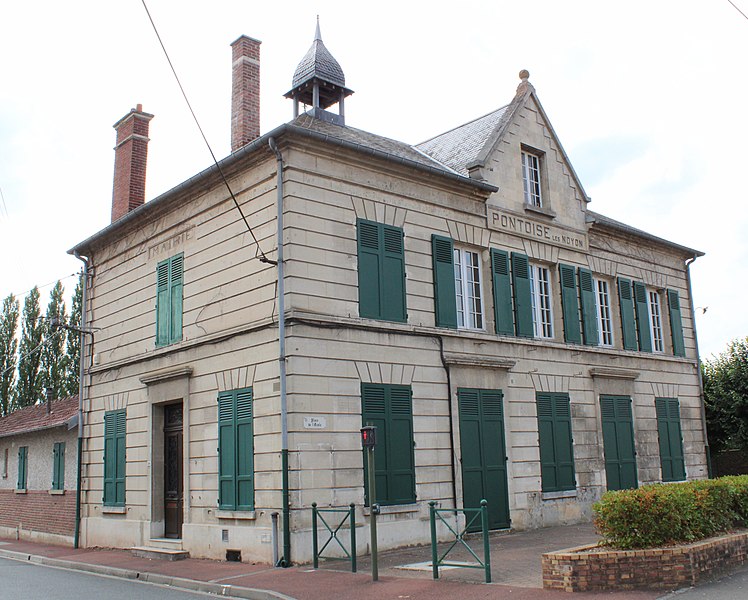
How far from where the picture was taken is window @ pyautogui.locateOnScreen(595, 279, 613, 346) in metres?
19.2

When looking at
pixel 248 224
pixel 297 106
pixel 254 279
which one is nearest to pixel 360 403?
pixel 254 279

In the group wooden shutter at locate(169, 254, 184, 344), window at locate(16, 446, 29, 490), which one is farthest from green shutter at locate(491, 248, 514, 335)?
window at locate(16, 446, 29, 490)

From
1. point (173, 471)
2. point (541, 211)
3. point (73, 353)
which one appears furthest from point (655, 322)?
point (73, 353)

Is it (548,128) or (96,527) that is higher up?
(548,128)

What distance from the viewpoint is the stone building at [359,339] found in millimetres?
13406

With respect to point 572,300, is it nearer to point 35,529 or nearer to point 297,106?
point 297,106

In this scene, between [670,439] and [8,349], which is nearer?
[670,439]

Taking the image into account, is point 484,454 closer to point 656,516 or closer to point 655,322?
point 656,516

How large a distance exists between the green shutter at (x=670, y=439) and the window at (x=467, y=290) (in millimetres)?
6718

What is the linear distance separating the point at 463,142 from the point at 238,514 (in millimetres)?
9948

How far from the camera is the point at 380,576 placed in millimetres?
10898

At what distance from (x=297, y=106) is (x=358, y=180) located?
5498mm

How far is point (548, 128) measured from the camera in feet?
61.9

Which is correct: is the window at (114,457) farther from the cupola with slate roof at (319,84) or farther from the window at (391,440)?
the cupola with slate roof at (319,84)
